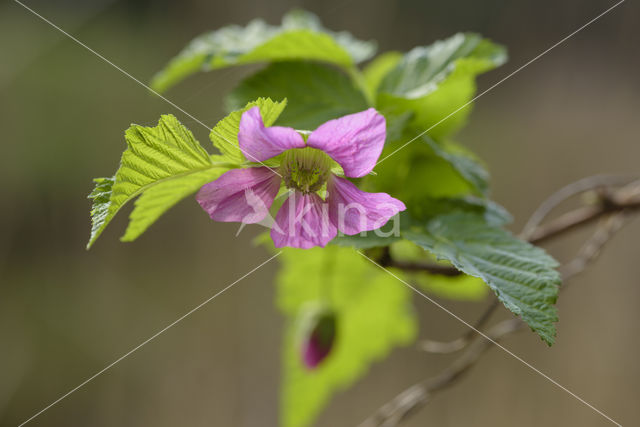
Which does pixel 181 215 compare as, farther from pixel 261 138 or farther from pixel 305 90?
pixel 261 138

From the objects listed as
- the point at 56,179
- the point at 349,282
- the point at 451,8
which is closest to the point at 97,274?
the point at 56,179

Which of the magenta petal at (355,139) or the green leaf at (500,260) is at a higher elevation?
the magenta petal at (355,139)

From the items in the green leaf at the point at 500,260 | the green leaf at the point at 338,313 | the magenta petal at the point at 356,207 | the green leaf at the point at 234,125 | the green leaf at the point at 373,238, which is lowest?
the green leaf at the point at 338,313

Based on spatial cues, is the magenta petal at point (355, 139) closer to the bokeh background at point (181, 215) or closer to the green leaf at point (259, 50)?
the green leaf at point (259, 50)

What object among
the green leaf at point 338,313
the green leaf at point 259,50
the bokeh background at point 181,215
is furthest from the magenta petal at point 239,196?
the bokeh background at point 181,215

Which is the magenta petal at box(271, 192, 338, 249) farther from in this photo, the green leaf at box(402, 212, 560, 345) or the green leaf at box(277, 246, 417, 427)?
the green leaf at box(277, 246, 417, 427)

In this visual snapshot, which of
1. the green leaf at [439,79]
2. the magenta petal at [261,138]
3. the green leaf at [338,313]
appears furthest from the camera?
the green leaf at [338,313]
